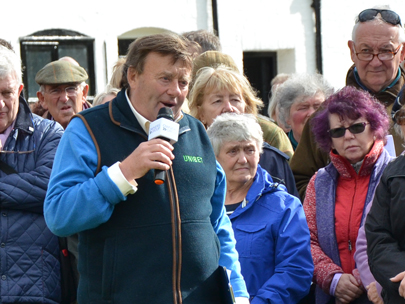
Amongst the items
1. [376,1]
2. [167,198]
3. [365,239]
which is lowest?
[365,239]

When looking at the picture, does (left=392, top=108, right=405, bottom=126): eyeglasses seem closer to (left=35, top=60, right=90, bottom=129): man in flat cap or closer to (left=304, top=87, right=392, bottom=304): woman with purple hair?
(left=304, top=87, right=392, bottom=304): woman with purple hair

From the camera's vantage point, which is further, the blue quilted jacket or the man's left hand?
the blue quilted jacket

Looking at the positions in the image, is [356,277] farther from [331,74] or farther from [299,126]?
[331,74]

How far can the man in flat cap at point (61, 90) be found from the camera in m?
5.44

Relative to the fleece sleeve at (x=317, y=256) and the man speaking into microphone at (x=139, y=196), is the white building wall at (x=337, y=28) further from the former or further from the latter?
the man speaking into microphone at (x=139, y=196)

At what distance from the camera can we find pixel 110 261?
9.12ft

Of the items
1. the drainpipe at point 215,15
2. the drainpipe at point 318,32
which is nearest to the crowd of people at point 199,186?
the drainpipe at point 215,15

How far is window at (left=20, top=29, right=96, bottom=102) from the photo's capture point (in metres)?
9.53

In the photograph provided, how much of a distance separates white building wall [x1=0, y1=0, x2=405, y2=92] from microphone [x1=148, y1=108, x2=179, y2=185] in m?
6.54

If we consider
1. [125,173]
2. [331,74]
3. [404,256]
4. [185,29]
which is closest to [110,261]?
[125,173]

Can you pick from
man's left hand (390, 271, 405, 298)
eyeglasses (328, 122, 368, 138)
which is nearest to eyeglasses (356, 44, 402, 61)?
eyeglasses (328, 122, 368, 138)

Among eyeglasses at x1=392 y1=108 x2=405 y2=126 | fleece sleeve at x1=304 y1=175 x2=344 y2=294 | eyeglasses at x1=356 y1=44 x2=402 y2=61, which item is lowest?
fleece sleeve at x1=304 y1=175 x2=344 y2=294

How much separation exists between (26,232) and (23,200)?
17cm

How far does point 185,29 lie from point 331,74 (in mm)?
2581
